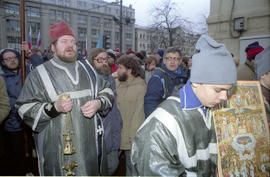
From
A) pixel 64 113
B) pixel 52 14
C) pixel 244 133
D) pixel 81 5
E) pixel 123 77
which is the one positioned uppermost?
pixel 81 5

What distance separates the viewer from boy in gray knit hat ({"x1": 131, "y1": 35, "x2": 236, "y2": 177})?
1.31 metres

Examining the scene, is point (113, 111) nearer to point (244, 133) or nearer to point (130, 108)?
point (130, 108)

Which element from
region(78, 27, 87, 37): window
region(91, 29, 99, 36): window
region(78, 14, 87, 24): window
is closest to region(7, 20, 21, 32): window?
region(78, 27, 87, 37): window

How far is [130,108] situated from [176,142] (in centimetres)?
202

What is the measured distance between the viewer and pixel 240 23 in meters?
6.62

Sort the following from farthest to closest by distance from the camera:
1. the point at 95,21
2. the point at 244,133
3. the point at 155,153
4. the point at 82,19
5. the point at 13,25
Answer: the point at 95,21, the point at 82,19, the point at 13,25, the point at 244,133, the point at 155,153

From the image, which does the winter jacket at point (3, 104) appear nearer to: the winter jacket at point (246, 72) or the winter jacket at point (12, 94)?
the winter jacket at point (12, 94)

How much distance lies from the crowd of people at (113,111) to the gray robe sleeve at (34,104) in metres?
0.01

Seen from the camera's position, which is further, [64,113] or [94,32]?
[94,32]

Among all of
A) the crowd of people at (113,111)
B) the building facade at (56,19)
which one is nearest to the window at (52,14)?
the building facade at (56,19)

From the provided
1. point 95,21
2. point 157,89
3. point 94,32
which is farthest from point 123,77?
point 95,21

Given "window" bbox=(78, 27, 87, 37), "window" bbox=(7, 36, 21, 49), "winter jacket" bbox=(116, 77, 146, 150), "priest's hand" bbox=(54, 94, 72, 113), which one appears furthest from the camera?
"window" bbox=(78, 27, 87, 37)

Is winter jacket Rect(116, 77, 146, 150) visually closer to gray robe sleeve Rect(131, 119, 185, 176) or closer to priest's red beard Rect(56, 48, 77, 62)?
priest's red beard Rect(56, 48, 77, 62)

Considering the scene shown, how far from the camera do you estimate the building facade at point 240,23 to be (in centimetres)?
616
